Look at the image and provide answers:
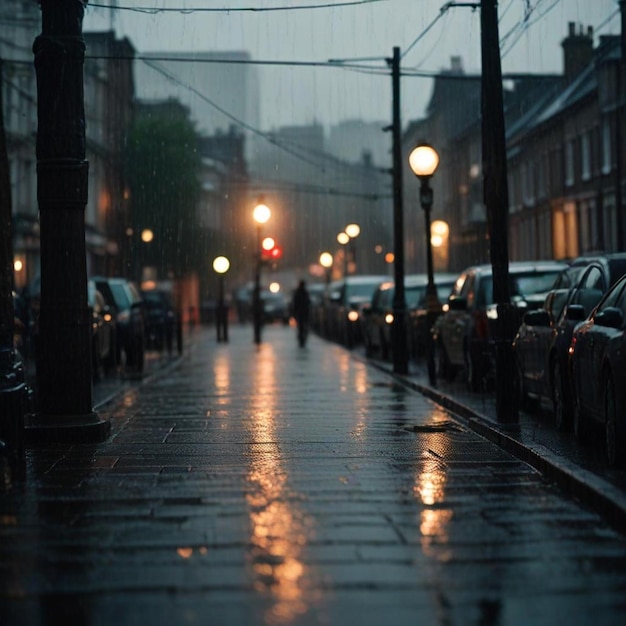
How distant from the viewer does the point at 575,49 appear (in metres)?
61.9

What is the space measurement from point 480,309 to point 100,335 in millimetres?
7913

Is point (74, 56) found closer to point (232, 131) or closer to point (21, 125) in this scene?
point (21, 125)

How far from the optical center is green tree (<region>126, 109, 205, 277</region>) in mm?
84250

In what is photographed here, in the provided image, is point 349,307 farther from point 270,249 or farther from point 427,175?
point 427,175

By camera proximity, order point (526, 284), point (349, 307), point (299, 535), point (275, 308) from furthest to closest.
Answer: point (275, 308), point (349, 307), point (526, 284), point (299, 535)

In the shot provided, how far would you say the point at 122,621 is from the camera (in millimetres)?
6273

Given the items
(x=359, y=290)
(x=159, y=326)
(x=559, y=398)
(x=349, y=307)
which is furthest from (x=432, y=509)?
(x=359, y=290)

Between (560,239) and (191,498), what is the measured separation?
166ft

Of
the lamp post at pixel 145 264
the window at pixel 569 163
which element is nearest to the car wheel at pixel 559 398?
the window at pixel 569 163

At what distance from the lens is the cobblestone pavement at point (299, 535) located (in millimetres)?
6543

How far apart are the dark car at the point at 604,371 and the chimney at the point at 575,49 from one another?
48.9m

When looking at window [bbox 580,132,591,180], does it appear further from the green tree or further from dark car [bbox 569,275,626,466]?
dark car [bbox 569,275,626,466]

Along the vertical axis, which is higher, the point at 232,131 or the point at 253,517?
the point at 232,131

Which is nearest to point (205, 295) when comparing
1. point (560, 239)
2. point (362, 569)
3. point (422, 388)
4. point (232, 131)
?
point (232, 131)
